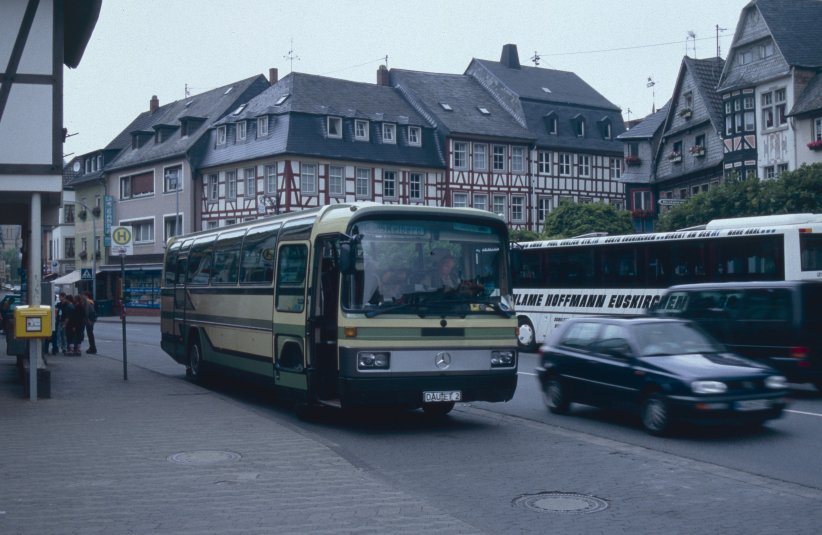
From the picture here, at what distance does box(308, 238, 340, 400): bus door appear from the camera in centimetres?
1263

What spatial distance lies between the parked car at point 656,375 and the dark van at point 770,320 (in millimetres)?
3433

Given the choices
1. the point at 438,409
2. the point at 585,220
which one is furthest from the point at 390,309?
the point at 585,220

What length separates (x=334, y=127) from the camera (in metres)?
56.4

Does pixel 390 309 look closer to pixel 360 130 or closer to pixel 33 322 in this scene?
pixel 33 322

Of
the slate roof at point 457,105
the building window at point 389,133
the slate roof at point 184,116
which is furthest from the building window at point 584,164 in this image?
the slate roof at point 184,116

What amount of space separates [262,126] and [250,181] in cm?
318

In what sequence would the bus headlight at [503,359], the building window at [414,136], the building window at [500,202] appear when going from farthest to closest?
the building window at [500,202] < the building window at [414,136] < the bus headlight at [503,359]

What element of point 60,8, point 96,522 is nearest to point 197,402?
point 60,8

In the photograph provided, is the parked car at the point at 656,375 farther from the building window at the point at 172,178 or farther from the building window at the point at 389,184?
the building window at the point at 172,178

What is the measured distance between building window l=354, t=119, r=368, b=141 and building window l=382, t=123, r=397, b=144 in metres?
1.26

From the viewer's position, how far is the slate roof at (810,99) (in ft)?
132

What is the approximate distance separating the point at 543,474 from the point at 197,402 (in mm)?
7118

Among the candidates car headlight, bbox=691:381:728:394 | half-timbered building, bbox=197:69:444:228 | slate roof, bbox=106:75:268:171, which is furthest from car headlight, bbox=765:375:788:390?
slate roof, bbox=106:75:268:171

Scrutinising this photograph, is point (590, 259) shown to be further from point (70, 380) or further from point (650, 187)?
point (650, 187)
